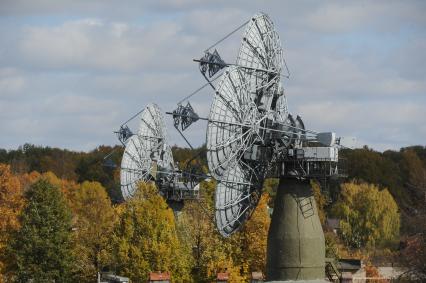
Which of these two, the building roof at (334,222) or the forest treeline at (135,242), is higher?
the building roof at (334,222)

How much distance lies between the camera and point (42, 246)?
7050 centimetres

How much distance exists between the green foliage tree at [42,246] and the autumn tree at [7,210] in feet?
7.32

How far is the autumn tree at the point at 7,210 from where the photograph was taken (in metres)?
73.8

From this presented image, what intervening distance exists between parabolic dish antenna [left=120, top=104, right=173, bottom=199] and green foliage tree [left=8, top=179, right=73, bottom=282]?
15.8 meters

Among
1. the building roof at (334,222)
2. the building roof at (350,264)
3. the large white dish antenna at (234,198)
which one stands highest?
the building roof at (334,222)

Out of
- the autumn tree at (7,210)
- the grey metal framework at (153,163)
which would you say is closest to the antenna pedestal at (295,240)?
the autumn tree at (7,210)

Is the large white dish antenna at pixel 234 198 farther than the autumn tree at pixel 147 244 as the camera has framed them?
No

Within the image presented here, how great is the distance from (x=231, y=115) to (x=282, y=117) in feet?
11.7

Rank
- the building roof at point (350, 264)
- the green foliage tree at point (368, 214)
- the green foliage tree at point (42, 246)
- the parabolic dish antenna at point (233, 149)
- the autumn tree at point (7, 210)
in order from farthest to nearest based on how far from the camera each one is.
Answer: the green foliage tree at point (368, 214) < the building roof at point (350, 264) < the autumn tree at point (7, 210) < the green foliage tree at point (42, 246) < the parabolic dish antenna at point (233, 149)

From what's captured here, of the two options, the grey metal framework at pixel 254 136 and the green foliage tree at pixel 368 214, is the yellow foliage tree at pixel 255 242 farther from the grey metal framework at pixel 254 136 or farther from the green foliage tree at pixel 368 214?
the green foliage tree at pixel 368 214

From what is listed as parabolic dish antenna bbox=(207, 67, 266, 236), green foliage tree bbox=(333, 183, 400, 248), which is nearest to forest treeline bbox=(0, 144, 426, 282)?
parabolic dish antenna bbox=(207, 67, 266, 236)

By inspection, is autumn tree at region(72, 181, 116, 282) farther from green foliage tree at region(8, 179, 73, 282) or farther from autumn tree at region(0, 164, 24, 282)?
autumn tree at region(0, 164, 24, 282)

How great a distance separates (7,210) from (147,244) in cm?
2517

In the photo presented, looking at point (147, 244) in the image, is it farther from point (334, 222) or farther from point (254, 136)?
point (334, 222)
